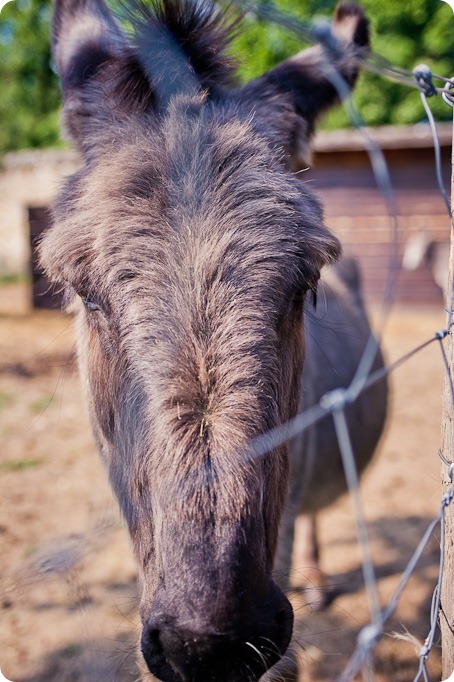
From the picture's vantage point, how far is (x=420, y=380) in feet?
33.7

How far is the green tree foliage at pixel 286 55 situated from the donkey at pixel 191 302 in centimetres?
1018

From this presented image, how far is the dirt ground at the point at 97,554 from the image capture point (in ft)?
11.5

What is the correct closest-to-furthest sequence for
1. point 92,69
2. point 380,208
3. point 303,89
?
1. point 92,69
2. point 303,89
3. point 380,208

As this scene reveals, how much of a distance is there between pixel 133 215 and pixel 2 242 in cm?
2207

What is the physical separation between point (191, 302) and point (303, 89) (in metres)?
1.67

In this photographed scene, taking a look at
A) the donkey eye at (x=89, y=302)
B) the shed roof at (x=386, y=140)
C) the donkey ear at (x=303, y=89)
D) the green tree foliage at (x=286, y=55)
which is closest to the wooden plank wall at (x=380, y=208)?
the shed roof at (x=386, y=140)

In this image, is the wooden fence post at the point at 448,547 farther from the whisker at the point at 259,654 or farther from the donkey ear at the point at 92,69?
the donkey ear at the point at 92,69

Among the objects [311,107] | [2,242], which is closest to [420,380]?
[311,107]

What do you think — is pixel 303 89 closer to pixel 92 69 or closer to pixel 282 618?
pixel 92 69

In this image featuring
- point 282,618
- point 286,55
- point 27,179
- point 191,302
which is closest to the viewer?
point 282,618

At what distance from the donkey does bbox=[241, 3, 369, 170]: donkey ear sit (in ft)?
0.08

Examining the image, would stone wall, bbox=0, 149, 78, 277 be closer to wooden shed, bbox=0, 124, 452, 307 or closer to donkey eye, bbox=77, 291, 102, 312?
wooden shed, bbox=0, 124, 452, 307

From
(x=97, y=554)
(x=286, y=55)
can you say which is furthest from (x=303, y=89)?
(x=286, y=55)

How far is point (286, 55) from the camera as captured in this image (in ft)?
61.9
